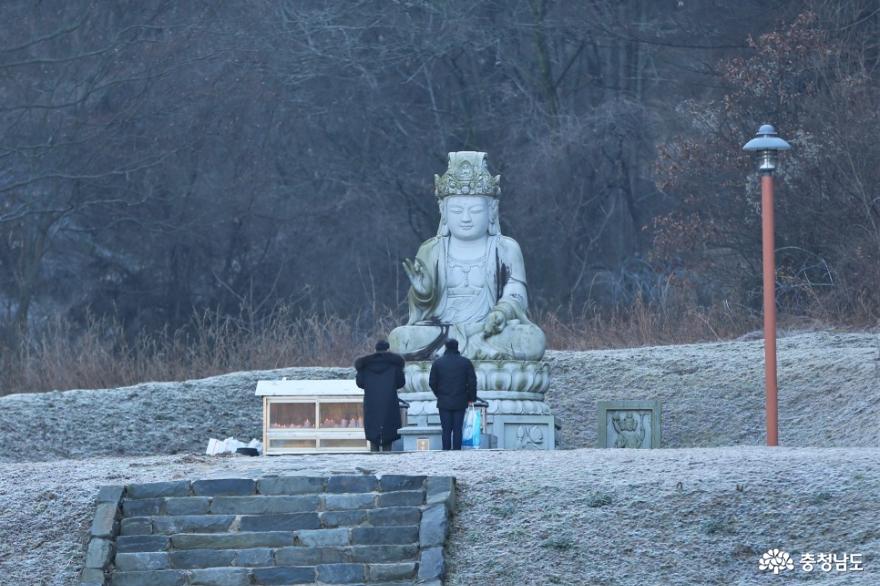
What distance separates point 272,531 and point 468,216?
7226mm

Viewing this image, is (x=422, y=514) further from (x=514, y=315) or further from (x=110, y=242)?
(x=110, y=242)

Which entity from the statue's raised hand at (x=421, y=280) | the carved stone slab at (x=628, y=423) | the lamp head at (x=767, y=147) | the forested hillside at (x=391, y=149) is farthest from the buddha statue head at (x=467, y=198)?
the forested hillside at (x=391, y=149)

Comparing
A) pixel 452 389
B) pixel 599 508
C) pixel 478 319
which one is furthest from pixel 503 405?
pixel 599 508

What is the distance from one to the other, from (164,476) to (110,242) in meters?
22.2

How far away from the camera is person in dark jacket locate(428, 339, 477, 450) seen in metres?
17.1

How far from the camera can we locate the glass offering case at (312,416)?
19.4 meters

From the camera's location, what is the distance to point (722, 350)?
25.1 m

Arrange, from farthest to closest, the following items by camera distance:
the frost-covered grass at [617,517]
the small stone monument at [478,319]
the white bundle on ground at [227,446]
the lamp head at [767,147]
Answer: the white bundle on ground at [227,446]
the small stone monument at [478,319]
the lamp head at [767,147]
the frost-covered grass at [617,517]

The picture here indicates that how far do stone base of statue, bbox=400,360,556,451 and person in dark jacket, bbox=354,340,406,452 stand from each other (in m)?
0.77

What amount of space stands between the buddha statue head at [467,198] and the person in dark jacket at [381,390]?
2436mm

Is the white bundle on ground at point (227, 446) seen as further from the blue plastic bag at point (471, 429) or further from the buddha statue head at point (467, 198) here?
the buddha statue head at point (467, 198)

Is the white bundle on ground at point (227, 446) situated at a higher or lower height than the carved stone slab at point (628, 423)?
lower

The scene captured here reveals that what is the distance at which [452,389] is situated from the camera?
17.1m

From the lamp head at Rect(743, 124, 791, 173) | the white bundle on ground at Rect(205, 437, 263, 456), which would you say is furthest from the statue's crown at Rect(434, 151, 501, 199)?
the white bundle on ground at Rect(205, 437, 263, 456)
